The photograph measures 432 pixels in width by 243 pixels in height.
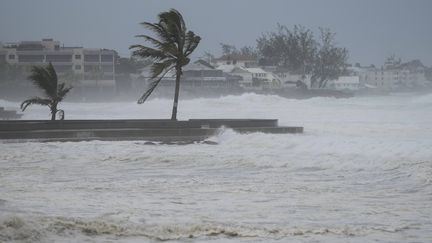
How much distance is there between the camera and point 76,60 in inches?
3300

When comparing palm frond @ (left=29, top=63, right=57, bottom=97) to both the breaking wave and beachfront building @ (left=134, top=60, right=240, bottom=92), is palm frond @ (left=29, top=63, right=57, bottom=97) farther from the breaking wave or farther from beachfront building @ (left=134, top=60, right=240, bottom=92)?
beachfront building @ (left=134, top=60, right=240, bottom=92)

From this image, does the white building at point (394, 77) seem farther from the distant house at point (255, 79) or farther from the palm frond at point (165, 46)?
the palm frond at point (165, 46)

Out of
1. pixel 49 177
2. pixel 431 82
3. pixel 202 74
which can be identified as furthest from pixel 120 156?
pixel 431 82

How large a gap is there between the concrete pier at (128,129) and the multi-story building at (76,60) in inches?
2637

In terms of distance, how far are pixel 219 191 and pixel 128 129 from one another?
7.55m

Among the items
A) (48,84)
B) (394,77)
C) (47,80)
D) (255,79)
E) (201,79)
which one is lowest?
(48,84)

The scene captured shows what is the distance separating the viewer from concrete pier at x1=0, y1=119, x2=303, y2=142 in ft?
47.8

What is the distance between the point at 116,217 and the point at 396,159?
260 inches

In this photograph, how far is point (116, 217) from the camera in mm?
6344

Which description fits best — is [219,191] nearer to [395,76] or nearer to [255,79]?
[255,79]

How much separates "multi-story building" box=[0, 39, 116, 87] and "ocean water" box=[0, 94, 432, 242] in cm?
7005

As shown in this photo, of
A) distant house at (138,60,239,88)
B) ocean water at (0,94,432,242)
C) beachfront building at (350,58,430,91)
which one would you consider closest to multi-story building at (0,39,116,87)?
distant house at (138,60,239,88)

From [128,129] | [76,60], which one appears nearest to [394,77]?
[76,60]

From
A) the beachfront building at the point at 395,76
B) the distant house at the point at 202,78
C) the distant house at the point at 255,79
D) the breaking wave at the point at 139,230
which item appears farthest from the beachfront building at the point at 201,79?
the breaking wave at the point at 139,230
